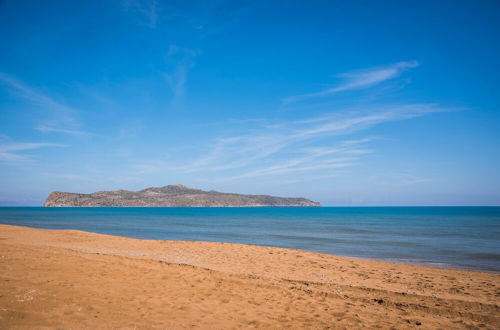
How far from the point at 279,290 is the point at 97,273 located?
6072 millimetres

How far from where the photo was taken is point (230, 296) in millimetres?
8633

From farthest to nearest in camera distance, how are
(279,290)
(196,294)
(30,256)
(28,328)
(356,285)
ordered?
(30,256), (356,285), (279,290), (196,294), (28,328)

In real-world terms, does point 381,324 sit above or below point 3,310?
below

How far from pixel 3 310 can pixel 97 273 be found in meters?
3.91

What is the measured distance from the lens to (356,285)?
35.0ft

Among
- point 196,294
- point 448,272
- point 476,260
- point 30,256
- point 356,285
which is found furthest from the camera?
point 476,260

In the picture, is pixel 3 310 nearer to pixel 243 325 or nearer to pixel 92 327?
pixel 92 327

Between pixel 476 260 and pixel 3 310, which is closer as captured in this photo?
pixel 3 310

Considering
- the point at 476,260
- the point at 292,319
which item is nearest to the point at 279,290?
the point at 292,319

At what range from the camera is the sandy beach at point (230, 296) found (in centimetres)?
657

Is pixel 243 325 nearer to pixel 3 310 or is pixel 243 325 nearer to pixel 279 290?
pixel 279 290

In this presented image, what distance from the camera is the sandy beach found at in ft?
21.6

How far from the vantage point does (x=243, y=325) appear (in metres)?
6.54

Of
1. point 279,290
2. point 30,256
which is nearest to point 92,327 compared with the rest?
point 279,290
